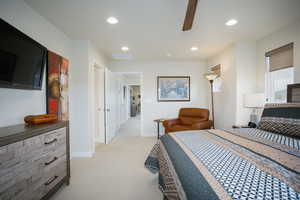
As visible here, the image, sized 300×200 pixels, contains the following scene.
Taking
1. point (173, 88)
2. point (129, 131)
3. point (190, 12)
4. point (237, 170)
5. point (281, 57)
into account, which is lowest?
point (129, 131)

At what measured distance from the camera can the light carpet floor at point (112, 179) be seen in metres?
1.65

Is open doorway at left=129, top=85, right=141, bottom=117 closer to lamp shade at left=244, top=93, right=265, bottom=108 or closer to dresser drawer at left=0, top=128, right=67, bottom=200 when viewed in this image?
lamp shade at left=244, top=93, right=265, bottom=108

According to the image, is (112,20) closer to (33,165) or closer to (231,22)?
(231,22)

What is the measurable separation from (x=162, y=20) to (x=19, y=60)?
1936 millimetres

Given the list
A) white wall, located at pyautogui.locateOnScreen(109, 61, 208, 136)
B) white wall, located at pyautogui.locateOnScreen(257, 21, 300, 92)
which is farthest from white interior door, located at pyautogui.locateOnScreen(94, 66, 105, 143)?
white wall, located at pyautogui.locateOnScreen(257, 21, 300, 92)

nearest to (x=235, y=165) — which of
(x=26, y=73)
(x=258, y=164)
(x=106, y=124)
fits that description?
(x=258, y=164)

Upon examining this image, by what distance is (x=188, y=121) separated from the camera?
370 centimetres

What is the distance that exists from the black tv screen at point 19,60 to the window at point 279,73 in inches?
152

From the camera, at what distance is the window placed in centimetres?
229

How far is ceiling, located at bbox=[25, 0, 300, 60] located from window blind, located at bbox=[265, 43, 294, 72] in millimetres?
390

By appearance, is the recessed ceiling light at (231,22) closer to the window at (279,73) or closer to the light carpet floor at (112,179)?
the window at (279,73)

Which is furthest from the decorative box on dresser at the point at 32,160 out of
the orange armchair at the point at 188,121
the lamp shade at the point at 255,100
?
the lamp shade at the point at 255,100

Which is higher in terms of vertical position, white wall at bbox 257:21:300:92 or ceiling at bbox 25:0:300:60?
ceiling at bbox 25:0:300:60

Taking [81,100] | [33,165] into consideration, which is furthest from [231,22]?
[33,165]
